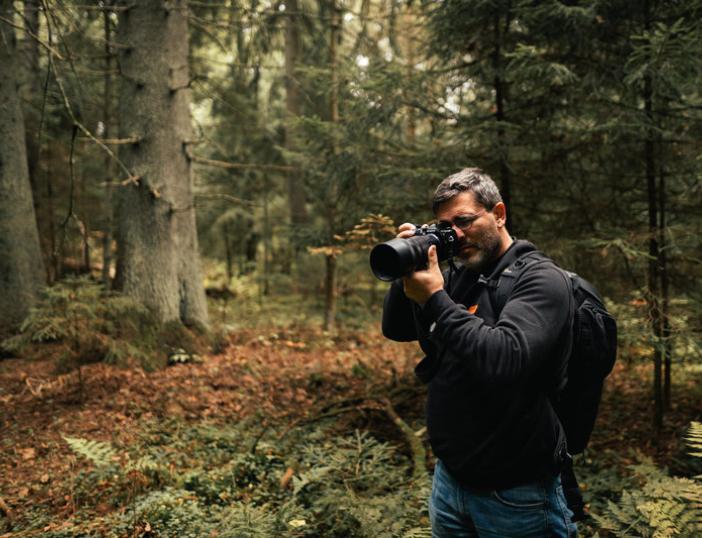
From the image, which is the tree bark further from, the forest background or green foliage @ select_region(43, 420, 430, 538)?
green foliage @ select_region(43, 420, 430, 538)

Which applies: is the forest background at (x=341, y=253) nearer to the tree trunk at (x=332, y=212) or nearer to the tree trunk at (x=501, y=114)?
the tree trunk at (x=501, y=114)

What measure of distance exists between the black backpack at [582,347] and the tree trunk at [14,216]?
303 inches

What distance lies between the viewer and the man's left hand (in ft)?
6.34

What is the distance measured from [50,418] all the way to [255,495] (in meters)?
2.62

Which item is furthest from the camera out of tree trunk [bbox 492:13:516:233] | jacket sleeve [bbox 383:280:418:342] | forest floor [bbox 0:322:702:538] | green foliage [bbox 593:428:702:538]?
tree trunk [bbox 492:13:516:233]

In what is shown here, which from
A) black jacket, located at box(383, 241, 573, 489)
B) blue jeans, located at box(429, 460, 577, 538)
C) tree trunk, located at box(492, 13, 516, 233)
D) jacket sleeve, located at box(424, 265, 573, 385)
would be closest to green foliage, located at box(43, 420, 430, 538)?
blue jeans, located at box(429, 460, 577, 538)

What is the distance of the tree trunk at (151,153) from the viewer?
7.06 m

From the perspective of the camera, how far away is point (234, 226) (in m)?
15.9

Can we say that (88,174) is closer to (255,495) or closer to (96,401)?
(96,401)

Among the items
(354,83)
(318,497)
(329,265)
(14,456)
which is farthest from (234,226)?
(318,497)

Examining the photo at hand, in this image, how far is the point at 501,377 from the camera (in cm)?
174

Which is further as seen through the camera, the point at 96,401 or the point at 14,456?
the point at 96,401

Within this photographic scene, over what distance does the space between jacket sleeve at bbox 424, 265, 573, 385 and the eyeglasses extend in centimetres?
34

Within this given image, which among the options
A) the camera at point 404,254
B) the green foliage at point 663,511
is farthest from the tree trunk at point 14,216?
the green foliage at point 663,511
